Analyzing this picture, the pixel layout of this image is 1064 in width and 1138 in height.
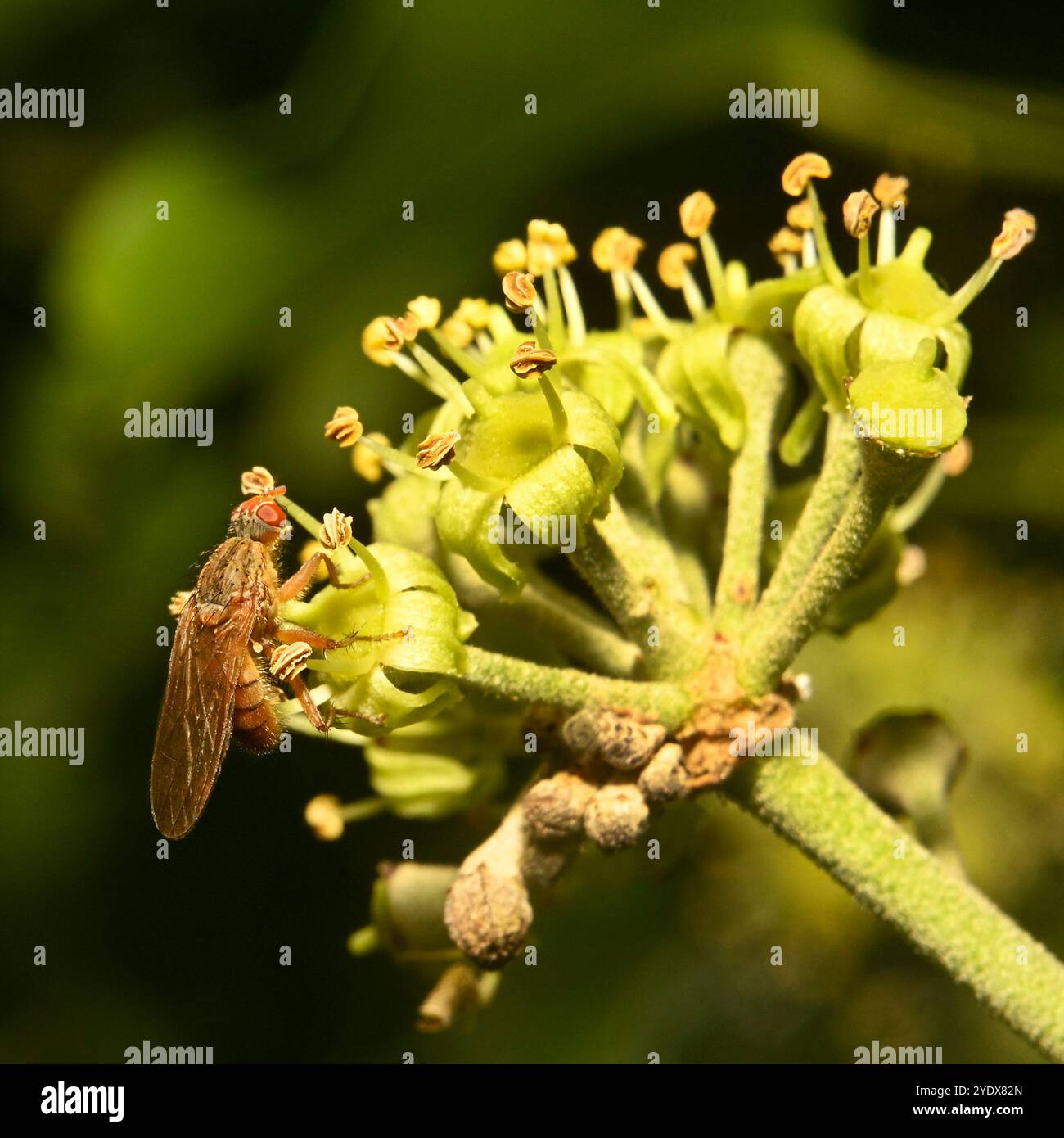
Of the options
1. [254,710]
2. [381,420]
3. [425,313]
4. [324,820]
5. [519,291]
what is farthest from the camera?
[381,420]

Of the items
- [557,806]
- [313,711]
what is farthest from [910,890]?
[313,711]

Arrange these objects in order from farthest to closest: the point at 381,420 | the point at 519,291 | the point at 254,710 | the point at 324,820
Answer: the point at 381,420, the point at 324,820, the point at 254,710, the point at 519,291

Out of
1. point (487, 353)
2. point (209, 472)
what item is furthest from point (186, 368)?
point (487, 353)

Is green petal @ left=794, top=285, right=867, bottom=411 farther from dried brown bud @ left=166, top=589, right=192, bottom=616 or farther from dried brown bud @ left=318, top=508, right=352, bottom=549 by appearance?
dried brown bud @ left=166, top=589, right=192, bottom=616

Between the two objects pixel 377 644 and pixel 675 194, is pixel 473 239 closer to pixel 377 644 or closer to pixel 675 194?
pixel 675 194

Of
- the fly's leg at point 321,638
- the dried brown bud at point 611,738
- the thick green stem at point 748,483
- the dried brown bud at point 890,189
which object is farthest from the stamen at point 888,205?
the fly's leg at point 321,638

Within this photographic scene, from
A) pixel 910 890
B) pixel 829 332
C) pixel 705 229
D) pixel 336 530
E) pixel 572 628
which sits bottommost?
pixel 910 890

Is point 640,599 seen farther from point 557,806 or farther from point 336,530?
point 336,530
